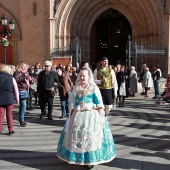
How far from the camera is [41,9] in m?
19.0

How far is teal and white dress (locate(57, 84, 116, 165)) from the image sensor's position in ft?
14.2

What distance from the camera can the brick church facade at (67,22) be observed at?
17562mm

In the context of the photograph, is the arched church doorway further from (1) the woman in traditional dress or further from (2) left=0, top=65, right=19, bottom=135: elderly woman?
(1) the woman in traditional dress

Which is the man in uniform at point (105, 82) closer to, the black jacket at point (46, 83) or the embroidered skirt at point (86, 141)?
the black jacket at point (46, 83)

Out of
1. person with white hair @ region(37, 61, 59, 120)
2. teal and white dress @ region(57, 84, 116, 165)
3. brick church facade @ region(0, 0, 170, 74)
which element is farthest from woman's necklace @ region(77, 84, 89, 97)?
brick church facade @ region(0, 0, 170, 74)

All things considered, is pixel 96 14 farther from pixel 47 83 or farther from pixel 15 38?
pixel 47 83

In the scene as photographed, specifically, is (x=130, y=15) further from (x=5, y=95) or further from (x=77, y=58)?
(x=5, y=95)

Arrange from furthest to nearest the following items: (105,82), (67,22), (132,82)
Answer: (67,22) < (132,82) < (105,82)

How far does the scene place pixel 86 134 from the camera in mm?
4352

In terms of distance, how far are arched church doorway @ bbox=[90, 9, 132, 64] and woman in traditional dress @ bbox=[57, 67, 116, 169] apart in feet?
63.7

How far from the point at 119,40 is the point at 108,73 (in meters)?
18.2


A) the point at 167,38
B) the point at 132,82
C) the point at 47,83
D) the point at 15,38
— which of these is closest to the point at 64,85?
the point at 47,83

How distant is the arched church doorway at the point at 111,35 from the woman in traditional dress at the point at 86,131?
19405 millimetres

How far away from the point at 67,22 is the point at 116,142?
13.8 meters
